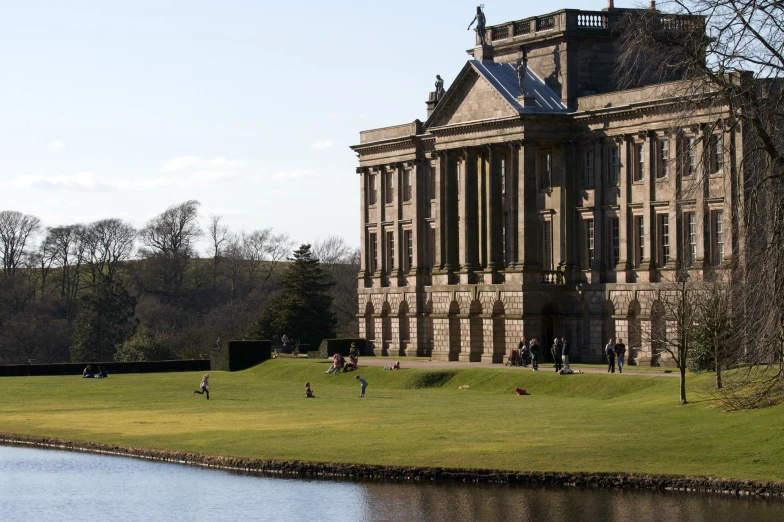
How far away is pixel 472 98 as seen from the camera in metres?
93.2

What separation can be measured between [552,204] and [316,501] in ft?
174

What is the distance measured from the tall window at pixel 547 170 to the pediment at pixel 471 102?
379 centimetres

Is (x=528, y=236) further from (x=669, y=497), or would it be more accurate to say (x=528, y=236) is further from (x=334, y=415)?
(x=669, y=497)

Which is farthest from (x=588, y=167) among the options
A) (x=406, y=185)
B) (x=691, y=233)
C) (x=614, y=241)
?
(x=406, y=185)

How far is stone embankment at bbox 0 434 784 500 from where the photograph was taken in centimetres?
4088

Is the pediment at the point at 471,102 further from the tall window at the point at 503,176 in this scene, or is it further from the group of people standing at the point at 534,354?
the group of people standing at the point at 534,354

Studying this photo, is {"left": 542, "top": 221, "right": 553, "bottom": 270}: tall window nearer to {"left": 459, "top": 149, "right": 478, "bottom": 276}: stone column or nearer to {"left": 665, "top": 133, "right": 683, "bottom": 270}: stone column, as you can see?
{"left": 459, "top": 149, "right": 478, "bottom": 276}: stone column

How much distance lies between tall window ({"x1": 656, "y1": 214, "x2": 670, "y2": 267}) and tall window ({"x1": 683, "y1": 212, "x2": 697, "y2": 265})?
6.94ft

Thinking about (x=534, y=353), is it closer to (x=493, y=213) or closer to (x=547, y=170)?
(x=493, y=213)

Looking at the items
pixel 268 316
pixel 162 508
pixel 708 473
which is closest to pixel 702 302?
pixel 708 473

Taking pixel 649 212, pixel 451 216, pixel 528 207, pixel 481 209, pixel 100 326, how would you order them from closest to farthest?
pixel 649 212
pixel 528 207
pixel 481 209
pixel 451 216
pixel 100 326

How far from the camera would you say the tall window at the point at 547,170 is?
9175 cm

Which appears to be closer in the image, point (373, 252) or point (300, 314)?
point (373, 252)

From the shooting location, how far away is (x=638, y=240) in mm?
85375
